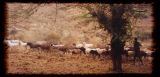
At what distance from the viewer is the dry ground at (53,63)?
3.42m

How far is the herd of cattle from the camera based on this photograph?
11.1ft

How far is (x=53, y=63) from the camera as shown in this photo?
11.2 feet

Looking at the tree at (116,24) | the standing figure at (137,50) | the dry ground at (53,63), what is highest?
the tree at (116,24)

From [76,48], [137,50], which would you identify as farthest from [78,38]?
[137,50]

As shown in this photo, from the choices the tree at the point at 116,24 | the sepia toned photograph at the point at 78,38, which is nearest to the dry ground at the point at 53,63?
the sepia toned photograph at the point at 78,38

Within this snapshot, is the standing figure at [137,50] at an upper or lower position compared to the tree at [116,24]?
lower

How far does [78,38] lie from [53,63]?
0.32m

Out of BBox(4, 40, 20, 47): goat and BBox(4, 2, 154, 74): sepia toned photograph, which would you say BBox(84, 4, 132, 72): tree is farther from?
BBox(4, 40, 20, 47): goat

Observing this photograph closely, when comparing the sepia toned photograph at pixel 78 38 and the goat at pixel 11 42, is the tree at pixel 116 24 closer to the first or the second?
the sepia toned photograph at pixel 78 38

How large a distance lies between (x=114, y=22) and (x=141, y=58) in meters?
0.41

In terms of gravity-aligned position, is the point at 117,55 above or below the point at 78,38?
below

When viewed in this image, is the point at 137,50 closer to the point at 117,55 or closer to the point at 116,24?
the point at 117,55

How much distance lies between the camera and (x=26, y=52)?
3.42 m

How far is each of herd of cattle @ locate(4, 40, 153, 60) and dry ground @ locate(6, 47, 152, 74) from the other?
0.15 feet
